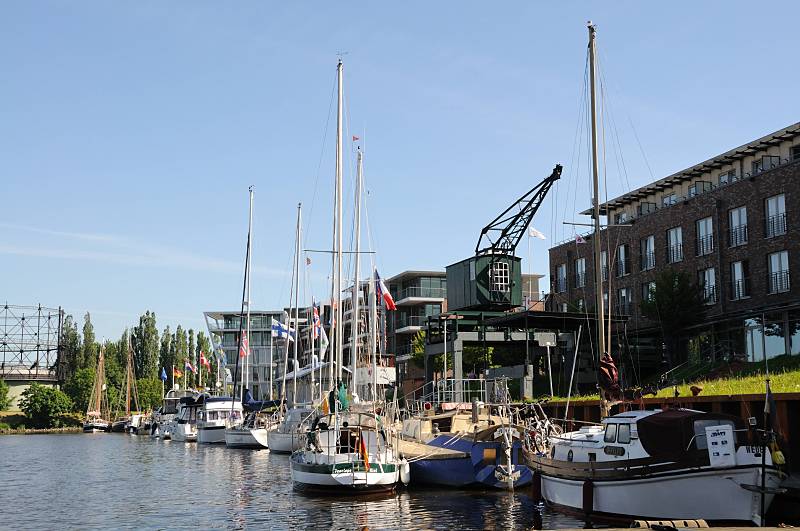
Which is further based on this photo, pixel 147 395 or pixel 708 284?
pixel 147 395

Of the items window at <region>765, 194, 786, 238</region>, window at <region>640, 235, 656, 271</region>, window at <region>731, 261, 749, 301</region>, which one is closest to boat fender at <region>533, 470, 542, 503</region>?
window at <region>765, 194, 786, 238</region>

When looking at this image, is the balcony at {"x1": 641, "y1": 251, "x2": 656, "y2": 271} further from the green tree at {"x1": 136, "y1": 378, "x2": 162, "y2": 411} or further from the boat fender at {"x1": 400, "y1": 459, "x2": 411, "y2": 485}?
the green tree at {"x1": 136, "y1": 378, "x2": 162, "y2": 411}

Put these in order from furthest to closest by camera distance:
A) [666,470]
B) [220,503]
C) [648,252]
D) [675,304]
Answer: [648,252] → [675,304] → [220,503] → [666,470]

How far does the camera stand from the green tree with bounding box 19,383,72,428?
12244 centimetres

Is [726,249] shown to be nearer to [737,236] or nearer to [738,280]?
[737,236]

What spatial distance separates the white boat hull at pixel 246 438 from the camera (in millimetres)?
68688

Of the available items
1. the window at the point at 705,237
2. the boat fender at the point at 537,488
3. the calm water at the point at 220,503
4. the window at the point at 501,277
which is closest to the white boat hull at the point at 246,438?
the calm water at the point at 220,503

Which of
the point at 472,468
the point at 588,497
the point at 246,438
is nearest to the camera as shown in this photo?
the point at 588,497

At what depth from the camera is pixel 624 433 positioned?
25.3 meters

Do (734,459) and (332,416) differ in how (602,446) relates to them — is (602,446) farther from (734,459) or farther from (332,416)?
(332,416)

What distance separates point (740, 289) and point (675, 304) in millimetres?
3926

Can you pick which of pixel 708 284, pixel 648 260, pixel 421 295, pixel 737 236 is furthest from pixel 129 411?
pixel 737 236

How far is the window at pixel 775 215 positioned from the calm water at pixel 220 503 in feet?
92.2

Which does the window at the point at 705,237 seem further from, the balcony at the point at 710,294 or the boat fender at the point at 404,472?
the boat fender at the point at 404,472
